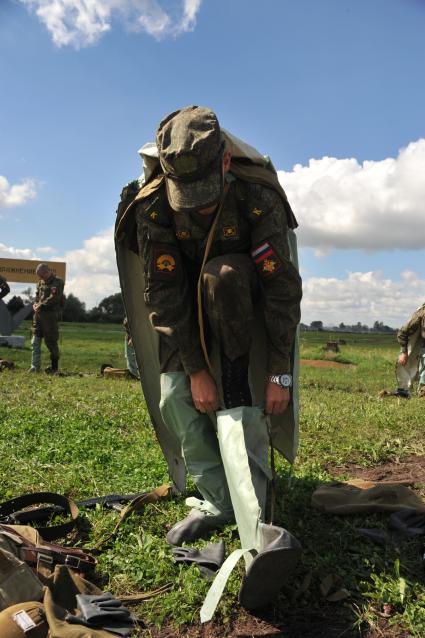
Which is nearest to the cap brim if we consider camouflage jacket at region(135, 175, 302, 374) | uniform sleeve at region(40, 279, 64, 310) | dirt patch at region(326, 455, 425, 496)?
camouflage jacket at region(135, 175, 302, 374)

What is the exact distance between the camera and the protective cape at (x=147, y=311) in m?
3.08

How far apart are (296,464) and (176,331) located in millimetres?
1824

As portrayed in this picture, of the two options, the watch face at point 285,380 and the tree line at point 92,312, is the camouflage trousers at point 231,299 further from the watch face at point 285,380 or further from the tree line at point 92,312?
the tree line at point 92,312

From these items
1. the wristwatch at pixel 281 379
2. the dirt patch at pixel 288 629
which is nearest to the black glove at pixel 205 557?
the dirt patch at pixel 288 629

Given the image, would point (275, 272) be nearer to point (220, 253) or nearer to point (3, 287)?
point (220, 253)

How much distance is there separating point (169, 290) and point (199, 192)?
2.17 feet

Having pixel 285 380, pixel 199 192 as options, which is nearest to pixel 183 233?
pixel 199 192

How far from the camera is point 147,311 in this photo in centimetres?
362

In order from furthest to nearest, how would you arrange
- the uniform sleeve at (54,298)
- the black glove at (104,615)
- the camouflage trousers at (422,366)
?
the uniform sleeve at (54,298), the camouflage trousers at (422,366), the black glove at (104,615)

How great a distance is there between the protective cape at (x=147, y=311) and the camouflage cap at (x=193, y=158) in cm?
26

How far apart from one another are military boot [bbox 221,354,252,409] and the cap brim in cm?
93

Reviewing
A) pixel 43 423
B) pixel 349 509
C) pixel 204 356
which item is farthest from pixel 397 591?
pixel 43 423

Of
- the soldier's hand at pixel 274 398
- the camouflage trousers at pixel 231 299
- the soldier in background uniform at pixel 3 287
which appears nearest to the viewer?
the camouflage trousers at pixel 231 299

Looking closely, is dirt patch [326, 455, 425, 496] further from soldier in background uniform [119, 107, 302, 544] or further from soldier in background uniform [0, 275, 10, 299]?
soldier in background uniform [0, 275, 10, 299]
